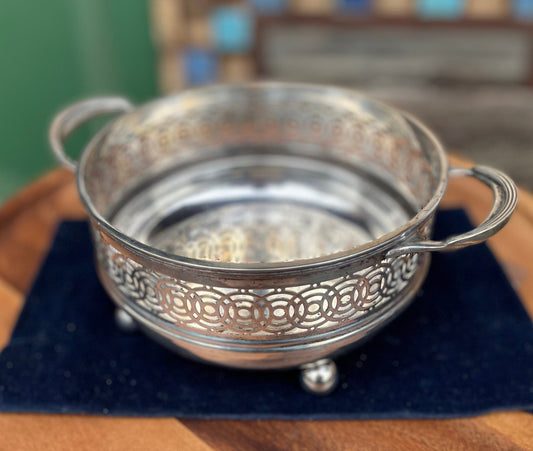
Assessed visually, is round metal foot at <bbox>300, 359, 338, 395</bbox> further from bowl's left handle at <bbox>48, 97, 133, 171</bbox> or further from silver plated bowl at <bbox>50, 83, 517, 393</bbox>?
bowl's left handle at <bbox>48, 97, 133, 171</bbox>

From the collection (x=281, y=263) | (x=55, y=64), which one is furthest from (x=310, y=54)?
(x=281, y=263)

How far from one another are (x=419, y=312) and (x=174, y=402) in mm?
271

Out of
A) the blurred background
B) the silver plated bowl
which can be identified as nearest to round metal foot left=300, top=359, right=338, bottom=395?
the silver plated bowl

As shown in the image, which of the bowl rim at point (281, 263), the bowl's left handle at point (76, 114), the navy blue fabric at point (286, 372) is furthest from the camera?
the bowl's left handle at point (76, 114)

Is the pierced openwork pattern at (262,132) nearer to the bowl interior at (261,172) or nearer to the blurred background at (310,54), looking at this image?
the bowl interior at (261,172)

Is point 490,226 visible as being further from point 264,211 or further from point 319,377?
point 264,211

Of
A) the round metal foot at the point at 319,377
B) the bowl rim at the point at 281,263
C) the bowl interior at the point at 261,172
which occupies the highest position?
the bowl rim at the point at 281,263

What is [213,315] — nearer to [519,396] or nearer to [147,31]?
[519,396]

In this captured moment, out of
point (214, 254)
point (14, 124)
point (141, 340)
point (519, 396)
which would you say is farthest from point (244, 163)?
point (14, 124)

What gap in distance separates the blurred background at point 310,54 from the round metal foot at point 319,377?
0.92 metres

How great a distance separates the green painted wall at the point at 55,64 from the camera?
4.12 feet

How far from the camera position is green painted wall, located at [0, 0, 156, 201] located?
4.12 feet

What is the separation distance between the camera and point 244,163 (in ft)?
2.78

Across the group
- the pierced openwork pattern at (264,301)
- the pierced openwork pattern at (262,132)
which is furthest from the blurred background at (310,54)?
the pierced openwork pattern at (264,301)
